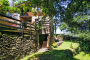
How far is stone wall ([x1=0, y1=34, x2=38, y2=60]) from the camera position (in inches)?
259

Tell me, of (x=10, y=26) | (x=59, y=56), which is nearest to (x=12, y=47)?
A: (x=10, y=26)

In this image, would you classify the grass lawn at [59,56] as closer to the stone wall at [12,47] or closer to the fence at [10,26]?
the stone wall at [12,47]

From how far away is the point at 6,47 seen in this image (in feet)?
22.7

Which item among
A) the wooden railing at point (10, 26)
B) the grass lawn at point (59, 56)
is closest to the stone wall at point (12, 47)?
the wooden railing at point (10, 26)

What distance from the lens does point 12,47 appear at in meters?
7.60

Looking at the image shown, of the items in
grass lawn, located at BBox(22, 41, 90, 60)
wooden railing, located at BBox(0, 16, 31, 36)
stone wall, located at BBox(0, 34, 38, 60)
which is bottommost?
grass lawn, located at BBox(22, 41, 90, 60)

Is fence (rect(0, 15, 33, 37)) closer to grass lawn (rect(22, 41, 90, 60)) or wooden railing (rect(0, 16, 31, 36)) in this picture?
wooden railing (rect(0, 16, 31, 36))

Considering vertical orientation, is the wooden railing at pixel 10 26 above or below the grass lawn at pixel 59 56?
above

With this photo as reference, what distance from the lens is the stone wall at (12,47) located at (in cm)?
657

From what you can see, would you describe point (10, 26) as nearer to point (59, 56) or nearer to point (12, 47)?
point (12, 47)

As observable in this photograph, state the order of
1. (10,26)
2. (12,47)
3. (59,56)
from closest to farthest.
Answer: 1. (10,26)
2. (12,47)
3. (59,56)

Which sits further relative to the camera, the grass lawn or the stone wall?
the grass lawn

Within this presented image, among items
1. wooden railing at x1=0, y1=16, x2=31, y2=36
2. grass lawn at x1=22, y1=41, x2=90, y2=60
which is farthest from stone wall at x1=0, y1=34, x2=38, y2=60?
grass lawn at x1=22, y1=41, x2=90, y2=60

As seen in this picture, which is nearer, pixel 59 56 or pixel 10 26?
pixel 10 26
